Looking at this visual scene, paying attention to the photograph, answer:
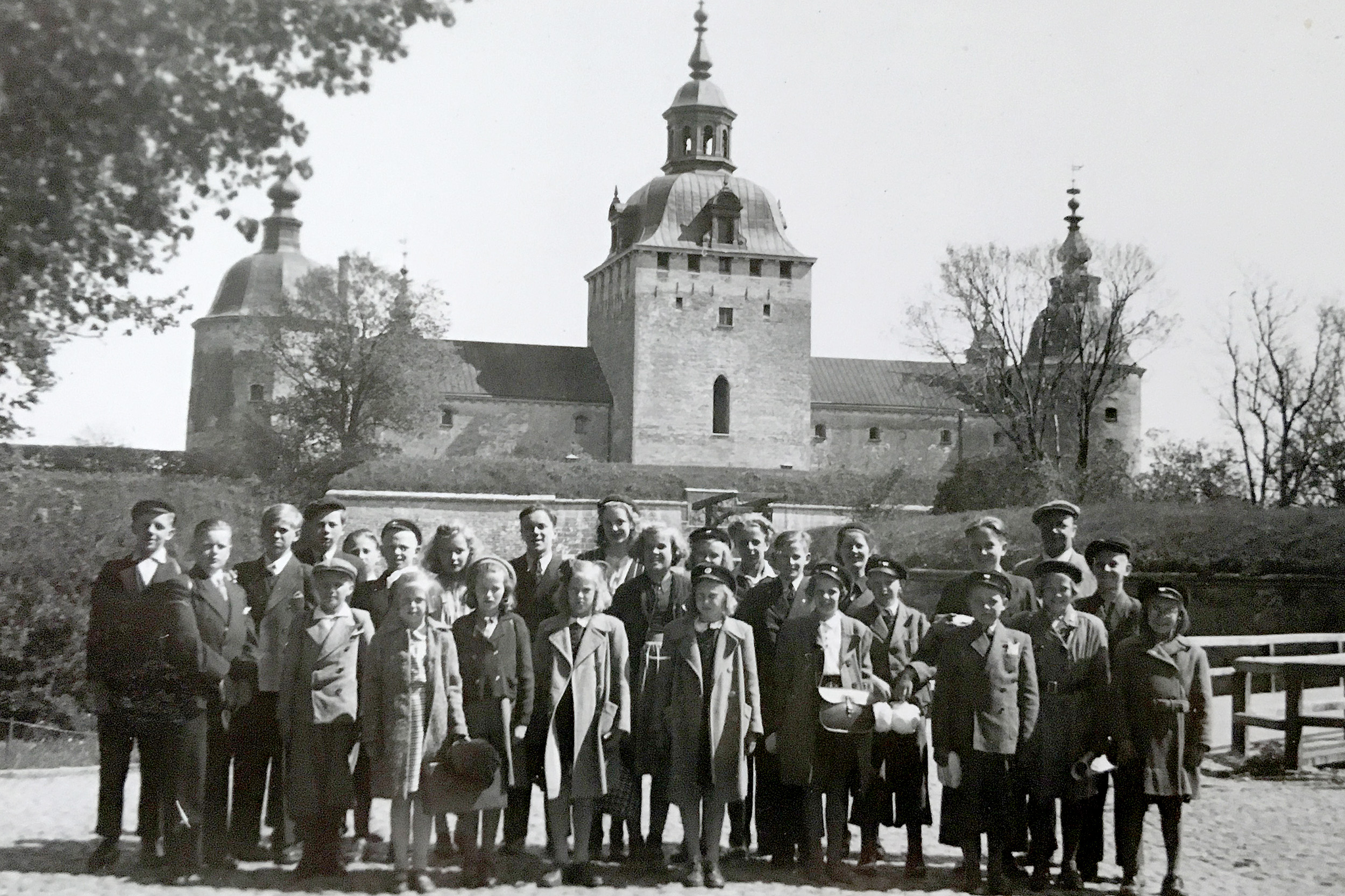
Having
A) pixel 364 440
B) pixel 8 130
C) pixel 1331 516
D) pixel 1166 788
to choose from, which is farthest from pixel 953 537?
pixel 364 440

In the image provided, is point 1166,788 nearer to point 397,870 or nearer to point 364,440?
point 397,870

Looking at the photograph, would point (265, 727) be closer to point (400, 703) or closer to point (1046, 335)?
point (400, 703)

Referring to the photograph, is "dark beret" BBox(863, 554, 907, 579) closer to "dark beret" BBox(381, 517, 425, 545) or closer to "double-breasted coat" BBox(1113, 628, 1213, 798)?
"double-breasted coat" BBox(1113, 628, 1213, 798)

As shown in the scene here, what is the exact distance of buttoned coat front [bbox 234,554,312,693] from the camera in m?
6.48

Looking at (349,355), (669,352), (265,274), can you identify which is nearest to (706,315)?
(669,352)

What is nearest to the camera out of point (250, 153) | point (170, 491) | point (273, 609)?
point (273, 609)

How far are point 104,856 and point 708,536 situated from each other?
3152 millimetres

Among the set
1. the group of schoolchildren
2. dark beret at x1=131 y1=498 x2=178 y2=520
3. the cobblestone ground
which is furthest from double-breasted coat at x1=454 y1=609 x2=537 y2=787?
dark beret at x1=131 y1=498 x2=178 y2=520

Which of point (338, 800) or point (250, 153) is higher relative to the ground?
point (250, 153)

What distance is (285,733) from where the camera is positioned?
6.27 m

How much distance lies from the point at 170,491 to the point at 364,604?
1354 centimetres

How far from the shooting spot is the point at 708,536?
683cm

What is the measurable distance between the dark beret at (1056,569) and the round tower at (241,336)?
107 ft

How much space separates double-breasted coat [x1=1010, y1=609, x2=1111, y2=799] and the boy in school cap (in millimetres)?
445
